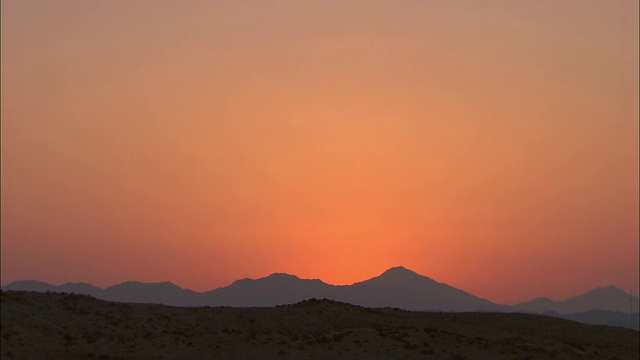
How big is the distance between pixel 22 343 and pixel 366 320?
32415 millimetres

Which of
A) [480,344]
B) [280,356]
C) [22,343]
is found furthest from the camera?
[480,344]

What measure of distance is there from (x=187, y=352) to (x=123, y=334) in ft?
19.4

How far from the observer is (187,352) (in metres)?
59.4

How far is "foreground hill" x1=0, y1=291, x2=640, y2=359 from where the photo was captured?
57.8 meters

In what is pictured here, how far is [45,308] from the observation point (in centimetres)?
6244

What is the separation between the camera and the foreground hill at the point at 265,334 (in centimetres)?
5778

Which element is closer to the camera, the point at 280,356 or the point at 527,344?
the point at 280,356

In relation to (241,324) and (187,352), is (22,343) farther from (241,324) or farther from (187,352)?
(241,324)

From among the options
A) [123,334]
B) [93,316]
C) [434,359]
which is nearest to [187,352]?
[123,334]

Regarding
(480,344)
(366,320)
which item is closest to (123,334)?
(366,320)

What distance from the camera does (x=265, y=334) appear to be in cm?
6481

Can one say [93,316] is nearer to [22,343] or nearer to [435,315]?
[22,343]

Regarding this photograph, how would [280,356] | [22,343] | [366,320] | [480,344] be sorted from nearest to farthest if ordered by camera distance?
[22,343] → [280,356] → [480,344] → [366,320]

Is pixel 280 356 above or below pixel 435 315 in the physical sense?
below
